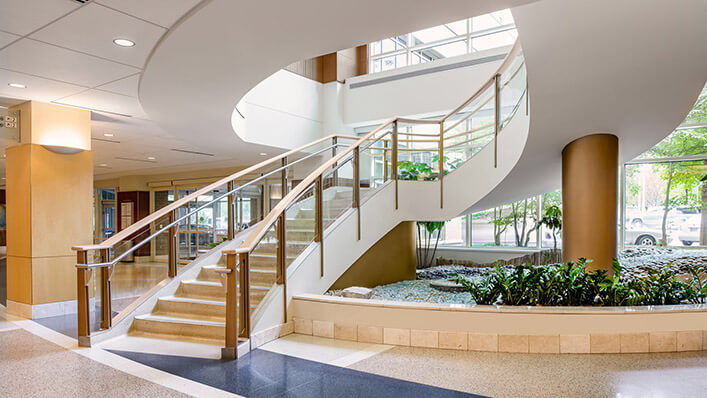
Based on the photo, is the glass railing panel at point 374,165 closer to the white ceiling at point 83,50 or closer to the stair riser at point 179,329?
the stair riser at point 179,329

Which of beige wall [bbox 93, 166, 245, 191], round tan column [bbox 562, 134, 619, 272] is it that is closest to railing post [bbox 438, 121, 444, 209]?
round tan column [bbox 562, 134, 619, 272]

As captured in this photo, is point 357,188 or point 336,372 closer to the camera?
point 336,372

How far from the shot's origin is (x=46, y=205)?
19.7ft

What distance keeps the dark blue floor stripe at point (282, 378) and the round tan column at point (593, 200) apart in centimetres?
360

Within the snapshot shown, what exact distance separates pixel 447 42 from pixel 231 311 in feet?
35.2

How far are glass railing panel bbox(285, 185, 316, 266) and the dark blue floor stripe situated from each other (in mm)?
1278

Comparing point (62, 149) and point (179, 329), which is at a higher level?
point (62, 149)

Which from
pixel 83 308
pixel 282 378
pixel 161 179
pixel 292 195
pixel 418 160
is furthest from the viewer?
pixel 161 179

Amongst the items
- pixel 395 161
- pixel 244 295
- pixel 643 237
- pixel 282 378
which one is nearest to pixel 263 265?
pixel 244 295

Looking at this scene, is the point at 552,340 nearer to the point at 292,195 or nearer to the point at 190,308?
the point at 292,195

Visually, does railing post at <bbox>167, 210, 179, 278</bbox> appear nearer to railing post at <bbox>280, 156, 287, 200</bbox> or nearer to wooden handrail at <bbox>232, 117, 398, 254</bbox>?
wooden handrail at <bbox>232, 117, 398, 254</bbox>

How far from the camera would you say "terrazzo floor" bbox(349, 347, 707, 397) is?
10.0ft

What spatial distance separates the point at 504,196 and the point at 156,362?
245 inches

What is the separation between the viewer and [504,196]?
8156 mm
